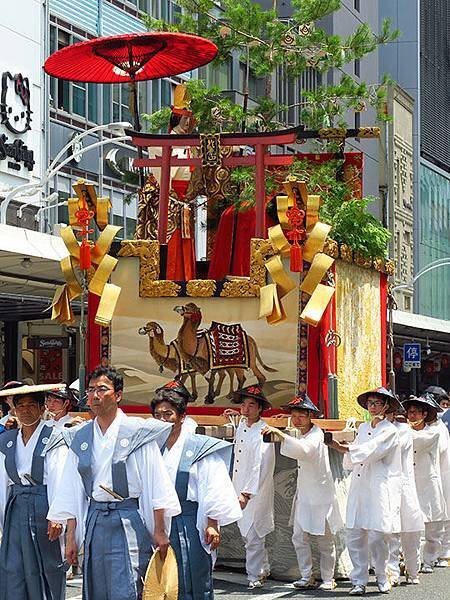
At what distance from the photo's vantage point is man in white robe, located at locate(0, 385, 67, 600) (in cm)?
820

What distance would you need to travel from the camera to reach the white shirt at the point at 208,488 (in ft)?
26.5

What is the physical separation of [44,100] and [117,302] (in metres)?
15.4

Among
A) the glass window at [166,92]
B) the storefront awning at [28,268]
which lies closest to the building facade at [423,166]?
the glass window at [166,92]

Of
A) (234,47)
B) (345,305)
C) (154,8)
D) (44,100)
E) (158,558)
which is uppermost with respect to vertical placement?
(154,8)

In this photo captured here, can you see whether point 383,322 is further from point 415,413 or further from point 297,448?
point 297,448

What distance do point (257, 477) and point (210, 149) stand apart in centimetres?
341

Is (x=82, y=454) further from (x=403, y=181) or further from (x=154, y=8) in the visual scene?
(x=403, y=181)

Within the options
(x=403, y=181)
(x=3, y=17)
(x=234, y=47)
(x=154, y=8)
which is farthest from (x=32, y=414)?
(x=403, y=181)

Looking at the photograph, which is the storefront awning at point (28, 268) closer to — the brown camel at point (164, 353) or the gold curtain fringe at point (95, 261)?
the gold curtain fringe at point (95, 261)

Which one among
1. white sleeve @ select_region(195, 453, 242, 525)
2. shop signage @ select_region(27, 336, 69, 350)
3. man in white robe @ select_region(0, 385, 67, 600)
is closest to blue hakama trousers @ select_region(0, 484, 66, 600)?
man in white robe @ select_region(0, 385, 67, 600)

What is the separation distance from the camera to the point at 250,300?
506 inches

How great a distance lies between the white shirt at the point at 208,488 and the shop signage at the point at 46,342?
873 inches

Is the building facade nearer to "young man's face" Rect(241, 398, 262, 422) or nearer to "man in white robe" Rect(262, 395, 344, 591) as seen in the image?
"man in white robe" Rect(262, 395, 344, 591)

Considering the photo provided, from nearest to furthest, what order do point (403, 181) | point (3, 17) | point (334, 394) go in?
point (334, 394)
point (3, 17)
point (403, 181)
